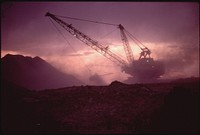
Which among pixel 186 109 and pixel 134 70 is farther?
pixel 134 70

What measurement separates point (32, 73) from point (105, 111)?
165 ft

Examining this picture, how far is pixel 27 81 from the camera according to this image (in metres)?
64.9

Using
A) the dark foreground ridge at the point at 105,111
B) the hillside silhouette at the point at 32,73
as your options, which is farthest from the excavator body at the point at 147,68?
the hillside silhouette at the point at 32,73

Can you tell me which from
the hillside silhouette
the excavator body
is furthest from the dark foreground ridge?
the hillside silhouette

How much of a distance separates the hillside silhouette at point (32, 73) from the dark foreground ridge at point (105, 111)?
33976 millimetres

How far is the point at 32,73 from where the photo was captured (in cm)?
6781

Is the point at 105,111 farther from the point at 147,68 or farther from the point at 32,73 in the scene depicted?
the point at 32,73

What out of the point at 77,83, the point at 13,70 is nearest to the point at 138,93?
the point at 13,70

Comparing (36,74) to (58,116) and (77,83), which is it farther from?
(58,116)

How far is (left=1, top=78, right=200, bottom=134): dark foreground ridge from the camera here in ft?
50.1

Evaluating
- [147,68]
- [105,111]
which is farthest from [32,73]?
[105,111]

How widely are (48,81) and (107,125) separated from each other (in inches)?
2253

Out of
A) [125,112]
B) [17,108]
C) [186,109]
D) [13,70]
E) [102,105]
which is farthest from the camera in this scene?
[13,70]

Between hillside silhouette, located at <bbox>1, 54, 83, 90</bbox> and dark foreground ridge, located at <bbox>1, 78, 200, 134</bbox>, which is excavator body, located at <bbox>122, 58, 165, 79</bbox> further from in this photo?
hillside silhouette, located at <bbox>1, 54, 83, 90</bbox>
